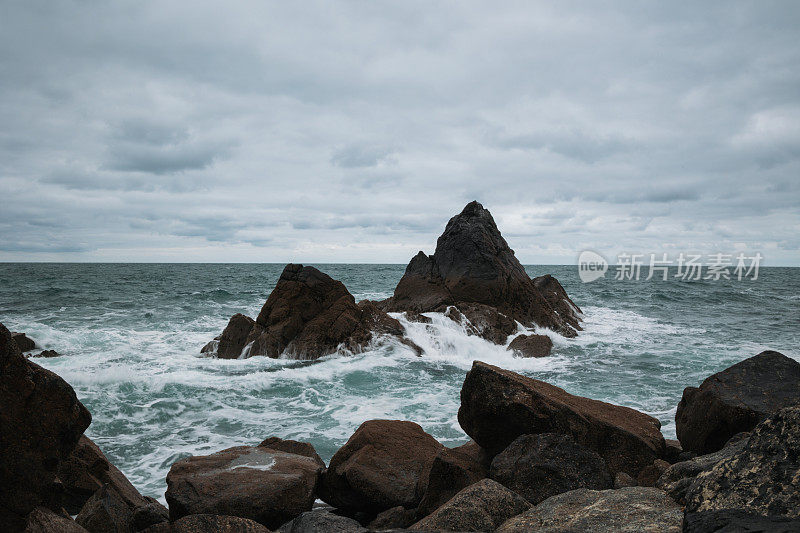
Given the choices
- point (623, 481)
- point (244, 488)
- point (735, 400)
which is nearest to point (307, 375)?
point (244, 488)

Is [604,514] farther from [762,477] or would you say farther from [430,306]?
[430,306]

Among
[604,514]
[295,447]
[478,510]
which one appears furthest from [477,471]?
[295,447]

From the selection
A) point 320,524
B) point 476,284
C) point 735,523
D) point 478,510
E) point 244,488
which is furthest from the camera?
point 476,284

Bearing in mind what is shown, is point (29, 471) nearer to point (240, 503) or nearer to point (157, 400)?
point (240, 503)

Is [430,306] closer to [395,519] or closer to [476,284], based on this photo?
[476,284]

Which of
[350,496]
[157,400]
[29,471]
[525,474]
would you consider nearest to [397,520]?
[350,496]

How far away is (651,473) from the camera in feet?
15.6

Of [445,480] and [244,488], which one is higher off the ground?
[445,480]

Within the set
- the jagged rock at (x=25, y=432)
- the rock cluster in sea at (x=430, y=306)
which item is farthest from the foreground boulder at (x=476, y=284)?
the jagged rock at (x=25, y=432)

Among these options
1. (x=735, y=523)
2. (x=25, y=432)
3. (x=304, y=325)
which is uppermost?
(x=735, y=523)

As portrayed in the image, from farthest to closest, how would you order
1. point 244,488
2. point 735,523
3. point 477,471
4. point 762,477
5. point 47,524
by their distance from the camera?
point 477,471 < point 244,488 < point 47,524 < point 762,477 < point 735,523

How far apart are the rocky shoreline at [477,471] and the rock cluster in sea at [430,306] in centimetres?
786

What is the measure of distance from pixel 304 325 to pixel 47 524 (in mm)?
11118

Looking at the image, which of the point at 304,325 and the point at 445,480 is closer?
the point at 445,480
